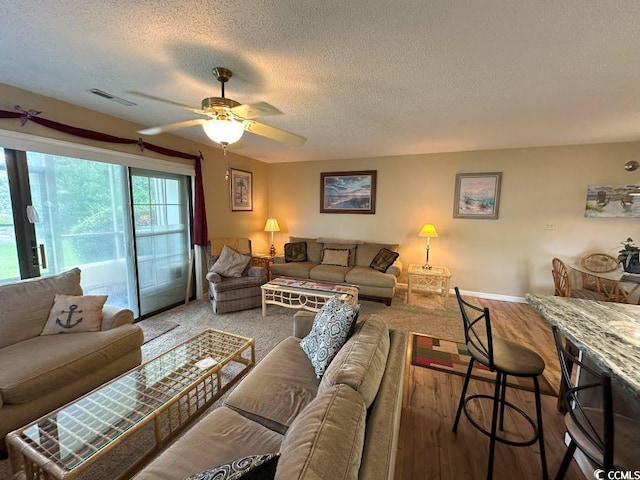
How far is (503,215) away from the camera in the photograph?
4.13 m

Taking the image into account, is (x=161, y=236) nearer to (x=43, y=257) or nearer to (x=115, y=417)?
(x=43, y=257)

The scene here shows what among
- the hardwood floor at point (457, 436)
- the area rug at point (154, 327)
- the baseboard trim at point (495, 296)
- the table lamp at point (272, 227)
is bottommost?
the hardwood floor at point (457, 436)

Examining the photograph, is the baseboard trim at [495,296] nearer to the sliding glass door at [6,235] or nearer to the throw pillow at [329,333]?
→ the throw pillow at [329,333]

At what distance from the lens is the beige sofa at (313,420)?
2.48ft

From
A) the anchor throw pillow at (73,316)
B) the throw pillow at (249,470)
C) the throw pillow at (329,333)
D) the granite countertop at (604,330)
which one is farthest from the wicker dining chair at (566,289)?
the anchor throw pillow at (73,316)

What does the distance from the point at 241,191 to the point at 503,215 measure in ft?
14.3

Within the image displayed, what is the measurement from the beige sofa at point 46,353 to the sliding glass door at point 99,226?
58 cm

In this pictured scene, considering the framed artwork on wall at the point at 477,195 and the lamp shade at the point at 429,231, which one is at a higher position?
the framed artwork on wall at the point at 477,195

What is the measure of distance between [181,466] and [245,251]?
3560 mm

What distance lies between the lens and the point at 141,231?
338 cm

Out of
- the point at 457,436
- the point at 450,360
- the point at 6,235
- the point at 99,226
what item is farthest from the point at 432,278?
the point at 6,235

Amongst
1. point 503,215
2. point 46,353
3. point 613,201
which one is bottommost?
point 46,353

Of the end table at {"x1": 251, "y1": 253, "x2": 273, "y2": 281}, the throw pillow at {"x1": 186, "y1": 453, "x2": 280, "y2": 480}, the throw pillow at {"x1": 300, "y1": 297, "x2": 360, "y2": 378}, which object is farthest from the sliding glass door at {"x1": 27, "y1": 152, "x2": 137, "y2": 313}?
the throw pillow at {"x1": 186, "y1": 453, "x2": 280, "y2": 480}

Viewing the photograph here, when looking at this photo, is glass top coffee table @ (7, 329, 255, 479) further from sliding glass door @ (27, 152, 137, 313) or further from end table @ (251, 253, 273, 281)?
end table @ (251, 253, 273, 281)
